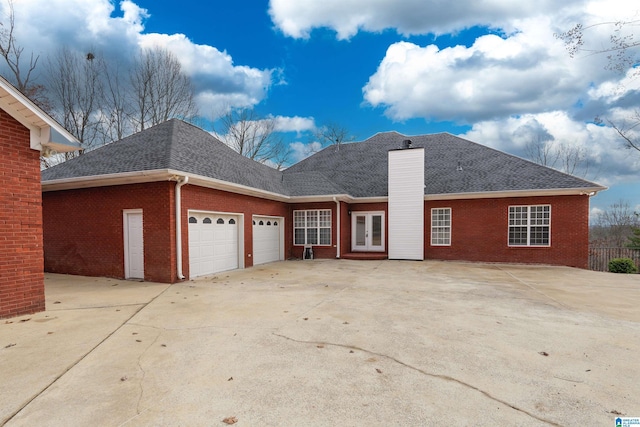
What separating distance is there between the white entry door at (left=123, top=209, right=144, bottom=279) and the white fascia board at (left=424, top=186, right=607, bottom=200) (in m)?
12.4

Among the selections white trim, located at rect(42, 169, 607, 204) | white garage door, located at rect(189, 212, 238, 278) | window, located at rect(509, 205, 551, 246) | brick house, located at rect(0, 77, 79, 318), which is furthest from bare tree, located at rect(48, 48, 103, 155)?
window, located at rect(509, 205, 551, 246)

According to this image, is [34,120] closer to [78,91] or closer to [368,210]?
[368,210]

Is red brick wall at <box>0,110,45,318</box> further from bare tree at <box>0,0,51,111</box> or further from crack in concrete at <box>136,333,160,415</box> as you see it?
bare tree at <box>0,0,51,111</box>

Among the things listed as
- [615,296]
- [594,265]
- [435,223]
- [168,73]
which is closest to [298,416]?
[615,296]

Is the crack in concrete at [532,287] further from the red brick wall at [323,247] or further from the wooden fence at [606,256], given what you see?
the red brick wall at [323,247]

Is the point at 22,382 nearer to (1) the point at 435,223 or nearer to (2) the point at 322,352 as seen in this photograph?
(2) the point at 322,352

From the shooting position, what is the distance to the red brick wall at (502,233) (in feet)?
43.9

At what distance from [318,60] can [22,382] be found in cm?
2165

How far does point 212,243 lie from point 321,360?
26.4 feet

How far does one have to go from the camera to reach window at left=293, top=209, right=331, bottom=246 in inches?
627

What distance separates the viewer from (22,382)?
3.28 metres

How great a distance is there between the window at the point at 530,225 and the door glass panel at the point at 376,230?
20.1 feet

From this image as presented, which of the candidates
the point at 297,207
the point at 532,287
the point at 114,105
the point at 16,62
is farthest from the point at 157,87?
the point at 532,287

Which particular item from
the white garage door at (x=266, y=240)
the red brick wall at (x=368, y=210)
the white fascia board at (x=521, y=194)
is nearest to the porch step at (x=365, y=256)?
the red brick wall at (x=368, y=210)
